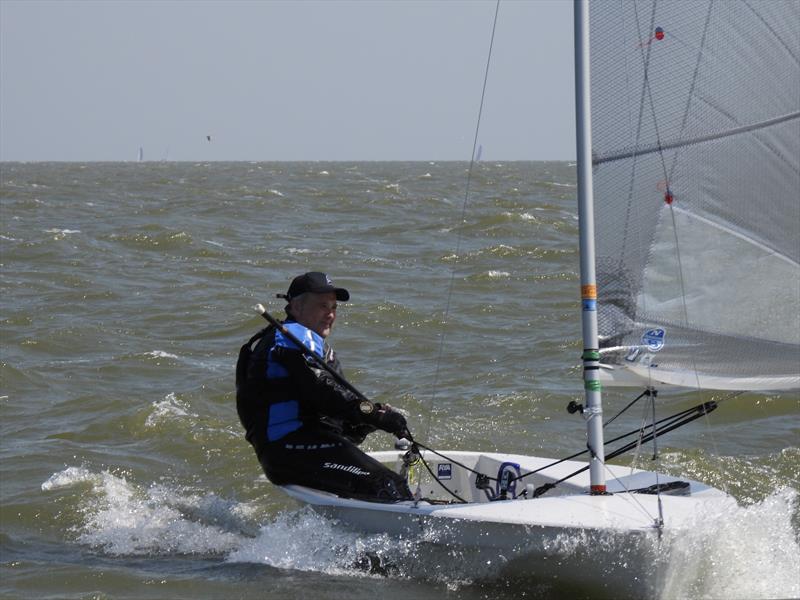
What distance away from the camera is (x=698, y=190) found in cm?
468

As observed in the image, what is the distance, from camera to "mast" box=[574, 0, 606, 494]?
4516 millimetres

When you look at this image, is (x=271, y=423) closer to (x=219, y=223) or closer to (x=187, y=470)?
(x=187, y=470)

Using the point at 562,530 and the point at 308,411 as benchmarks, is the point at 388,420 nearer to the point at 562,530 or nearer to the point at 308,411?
the point at 308,411

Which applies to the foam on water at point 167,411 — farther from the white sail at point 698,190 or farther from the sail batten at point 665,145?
the sail batten at point 665,145

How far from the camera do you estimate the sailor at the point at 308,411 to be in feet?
16.3

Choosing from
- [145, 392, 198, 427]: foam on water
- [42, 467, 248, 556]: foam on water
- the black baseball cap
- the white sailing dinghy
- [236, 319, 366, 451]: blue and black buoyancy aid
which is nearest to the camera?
the white sailing dinghy

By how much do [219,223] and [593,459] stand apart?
16108 mm

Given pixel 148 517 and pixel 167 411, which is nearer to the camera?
pixel 148 517

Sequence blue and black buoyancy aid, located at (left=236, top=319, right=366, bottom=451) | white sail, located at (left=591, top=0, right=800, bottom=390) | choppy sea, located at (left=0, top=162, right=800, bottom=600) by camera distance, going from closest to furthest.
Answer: white sail, located at (left=591, top=0, right=800, bottom=390) < choppy sea, located at (left=0, top=162, right=800, bottom=600) < blue and black buoyancy aid, located at (left=236, top=319, right=366, bottom=451)

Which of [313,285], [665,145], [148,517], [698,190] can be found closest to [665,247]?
[698,190]

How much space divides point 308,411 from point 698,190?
1.77 meters

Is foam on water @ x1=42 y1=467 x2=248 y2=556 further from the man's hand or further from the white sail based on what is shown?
the white sail

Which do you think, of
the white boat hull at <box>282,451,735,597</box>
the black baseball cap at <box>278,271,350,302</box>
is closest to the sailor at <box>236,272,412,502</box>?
the black baseball cap at <box>278,271,350,302</box>

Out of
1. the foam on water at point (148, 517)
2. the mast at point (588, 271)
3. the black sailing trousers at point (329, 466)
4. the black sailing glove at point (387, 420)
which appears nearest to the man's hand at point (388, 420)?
the black sailing glove at point (387, 420)
